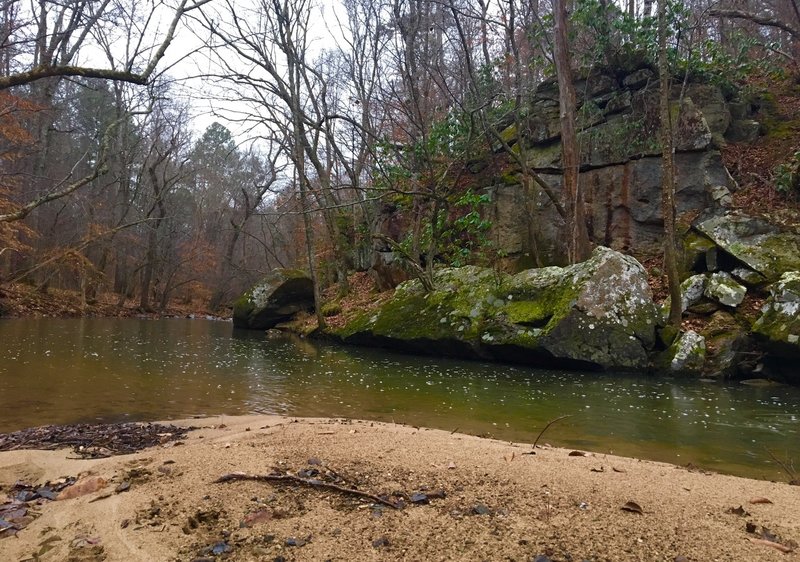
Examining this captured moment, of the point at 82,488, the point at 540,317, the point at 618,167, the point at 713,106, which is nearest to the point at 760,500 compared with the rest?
the point at 82,488

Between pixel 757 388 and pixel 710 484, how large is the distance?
287 inches

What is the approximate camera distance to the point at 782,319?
956 cm

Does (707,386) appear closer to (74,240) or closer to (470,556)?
(470,556)

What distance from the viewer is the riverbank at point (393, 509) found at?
7.43ft

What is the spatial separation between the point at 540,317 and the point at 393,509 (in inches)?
356

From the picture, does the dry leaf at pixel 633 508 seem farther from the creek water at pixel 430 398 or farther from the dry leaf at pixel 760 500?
the creek water at pixel 430 398

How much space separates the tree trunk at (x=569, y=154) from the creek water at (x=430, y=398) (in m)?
4.51

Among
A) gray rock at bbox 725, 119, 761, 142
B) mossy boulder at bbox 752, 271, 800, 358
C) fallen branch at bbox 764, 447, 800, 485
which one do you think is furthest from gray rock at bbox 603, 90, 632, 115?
fallen branch at bbox 764, 447, 800, 485

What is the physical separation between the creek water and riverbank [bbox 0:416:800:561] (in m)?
1.99

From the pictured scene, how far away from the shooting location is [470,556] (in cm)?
217

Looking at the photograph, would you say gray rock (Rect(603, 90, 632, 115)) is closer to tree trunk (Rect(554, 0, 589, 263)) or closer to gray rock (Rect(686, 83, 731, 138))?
gray rock (Rect(686, 83, 731, 138))

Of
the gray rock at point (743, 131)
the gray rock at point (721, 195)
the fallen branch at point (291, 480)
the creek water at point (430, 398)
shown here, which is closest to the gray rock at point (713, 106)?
the gray rock at point (743, 131)

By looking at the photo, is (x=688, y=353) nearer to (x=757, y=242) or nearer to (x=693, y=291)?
(x=693, y=291)

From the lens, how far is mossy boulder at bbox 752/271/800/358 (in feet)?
30.6
